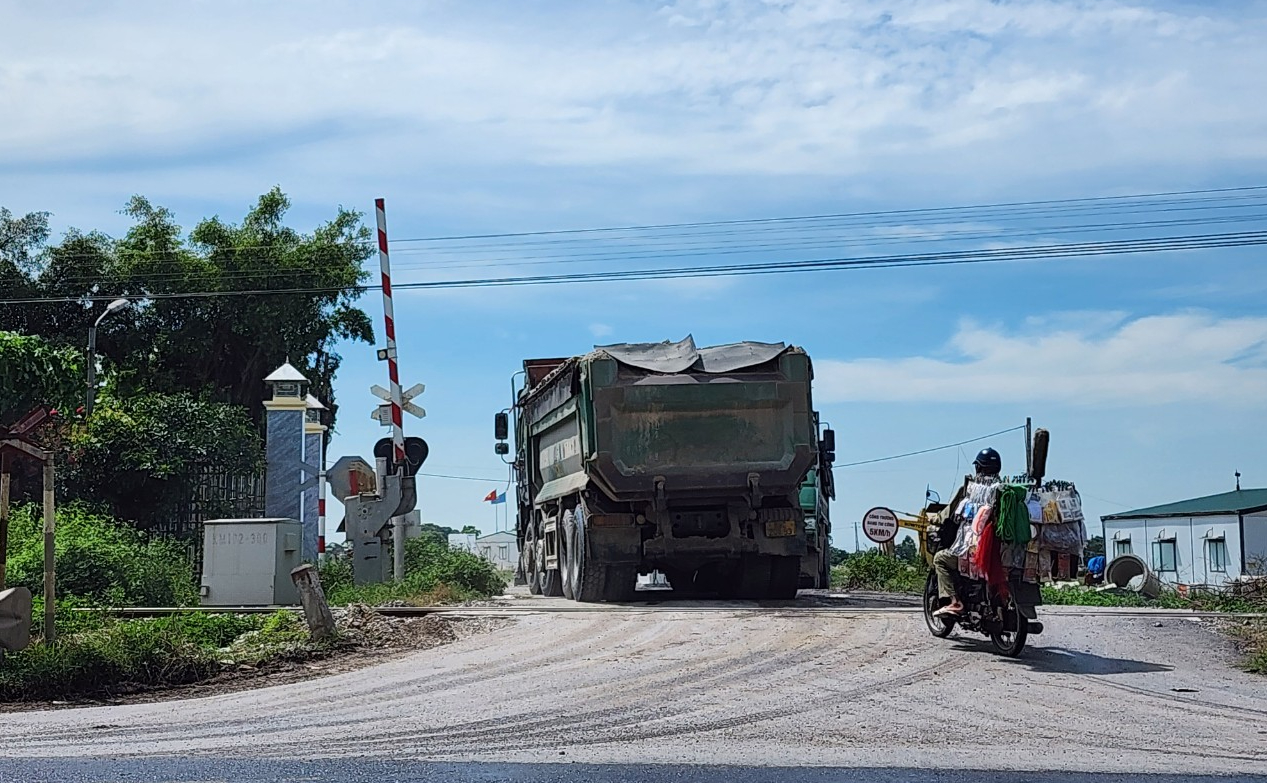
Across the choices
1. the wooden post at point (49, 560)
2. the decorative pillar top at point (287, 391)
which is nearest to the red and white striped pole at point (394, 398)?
the decorative pillar top at point (287, 391)

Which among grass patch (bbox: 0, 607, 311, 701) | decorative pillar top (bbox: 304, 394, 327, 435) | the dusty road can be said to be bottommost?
the dusty road

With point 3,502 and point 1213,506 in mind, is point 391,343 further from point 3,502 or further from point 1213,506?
point 1213,506

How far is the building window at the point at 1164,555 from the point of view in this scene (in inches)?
1532

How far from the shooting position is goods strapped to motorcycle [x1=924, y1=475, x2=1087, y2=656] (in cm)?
1069

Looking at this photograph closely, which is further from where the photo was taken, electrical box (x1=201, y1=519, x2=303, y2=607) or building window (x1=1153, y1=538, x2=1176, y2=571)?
building window (x1=1153, y1=538, x2=1176, y2=571)

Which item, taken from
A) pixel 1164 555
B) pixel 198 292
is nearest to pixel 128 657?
pixel 198 292

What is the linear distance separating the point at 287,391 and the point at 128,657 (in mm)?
14674

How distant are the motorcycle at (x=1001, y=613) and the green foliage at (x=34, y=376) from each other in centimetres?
1703

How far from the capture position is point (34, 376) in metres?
23.3

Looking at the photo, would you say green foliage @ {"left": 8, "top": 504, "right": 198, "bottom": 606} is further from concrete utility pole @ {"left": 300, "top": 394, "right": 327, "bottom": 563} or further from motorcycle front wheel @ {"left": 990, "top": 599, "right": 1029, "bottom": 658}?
motorcycle front wheel @ {"left": 990, "top": 599, "right": 1029, "bottom": 658}

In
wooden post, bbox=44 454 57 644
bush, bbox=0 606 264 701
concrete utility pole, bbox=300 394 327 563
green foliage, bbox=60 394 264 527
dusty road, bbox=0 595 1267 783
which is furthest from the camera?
concrete utility pole, bbox=300 394 327 563

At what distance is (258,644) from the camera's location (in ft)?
39.2

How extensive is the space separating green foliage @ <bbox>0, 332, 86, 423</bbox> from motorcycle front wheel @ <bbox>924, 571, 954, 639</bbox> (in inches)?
652

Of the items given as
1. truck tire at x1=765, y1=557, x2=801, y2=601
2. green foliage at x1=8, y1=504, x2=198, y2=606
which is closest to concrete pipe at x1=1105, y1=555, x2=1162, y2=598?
truck tire at x1=765, y1=557, x2=801, y2=601
